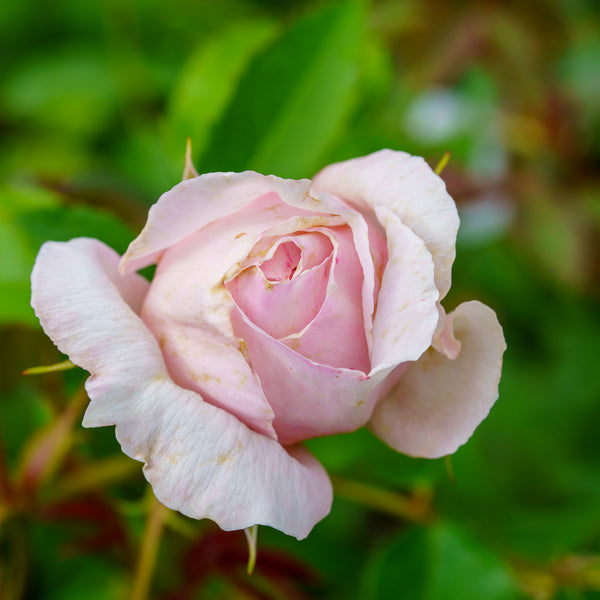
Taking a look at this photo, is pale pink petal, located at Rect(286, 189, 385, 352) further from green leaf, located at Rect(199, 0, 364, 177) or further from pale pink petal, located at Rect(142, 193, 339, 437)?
green leaf, located at Rect(199, 0, 364, 177)

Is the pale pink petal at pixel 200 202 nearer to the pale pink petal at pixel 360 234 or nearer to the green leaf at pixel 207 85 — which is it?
the pale pink petal at pixel 360 234

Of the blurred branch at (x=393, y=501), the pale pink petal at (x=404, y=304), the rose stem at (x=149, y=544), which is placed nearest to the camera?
the pale pink petal at (x=404, y=304)

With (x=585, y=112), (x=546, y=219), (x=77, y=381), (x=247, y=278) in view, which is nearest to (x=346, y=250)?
(x=247, y=278)

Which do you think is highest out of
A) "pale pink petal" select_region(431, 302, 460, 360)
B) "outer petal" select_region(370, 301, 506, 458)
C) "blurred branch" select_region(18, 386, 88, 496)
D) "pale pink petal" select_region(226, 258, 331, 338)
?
"pale pink petal" select_region(226, 258, 331, 338)

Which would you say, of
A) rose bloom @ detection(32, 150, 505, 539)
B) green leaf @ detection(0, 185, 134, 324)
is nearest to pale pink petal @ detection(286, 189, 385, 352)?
rose bloom @ detection(32, 150, 505, 539)

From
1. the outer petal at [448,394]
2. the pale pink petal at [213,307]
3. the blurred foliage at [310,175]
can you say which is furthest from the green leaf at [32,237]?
the outer petal at [448,394]

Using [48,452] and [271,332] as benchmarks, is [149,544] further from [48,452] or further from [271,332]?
[271,332]
